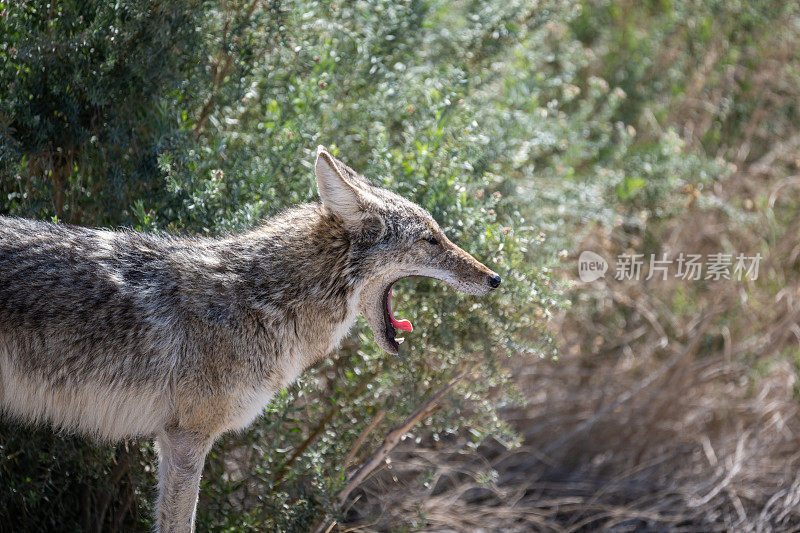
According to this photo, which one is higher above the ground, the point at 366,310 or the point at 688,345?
the point at 366,310

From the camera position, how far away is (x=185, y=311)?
3.82 metres

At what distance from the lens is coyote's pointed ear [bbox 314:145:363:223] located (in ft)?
12.5

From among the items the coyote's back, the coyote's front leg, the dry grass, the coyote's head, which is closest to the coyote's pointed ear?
the coyote's head

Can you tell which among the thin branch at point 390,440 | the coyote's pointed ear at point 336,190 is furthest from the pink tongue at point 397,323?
the thin branch at point 390,440

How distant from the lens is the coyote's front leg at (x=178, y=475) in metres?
3.77

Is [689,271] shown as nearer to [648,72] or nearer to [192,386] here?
[648,72]

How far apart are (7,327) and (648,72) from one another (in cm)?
701

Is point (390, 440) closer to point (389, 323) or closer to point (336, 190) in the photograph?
point (389, 323)

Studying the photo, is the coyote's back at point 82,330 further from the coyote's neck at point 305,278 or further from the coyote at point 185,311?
the coyote's neck at point 305,278

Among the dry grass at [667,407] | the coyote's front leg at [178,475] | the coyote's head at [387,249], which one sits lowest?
the dry grass at [667,407]

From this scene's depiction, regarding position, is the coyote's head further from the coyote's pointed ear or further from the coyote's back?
the coyote's back

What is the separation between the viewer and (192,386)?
3.75m

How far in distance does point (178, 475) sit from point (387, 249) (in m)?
1.44

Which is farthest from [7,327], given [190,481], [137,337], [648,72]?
[648,72]
